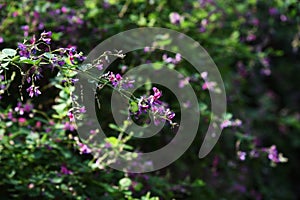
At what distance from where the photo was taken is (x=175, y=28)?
279 cm

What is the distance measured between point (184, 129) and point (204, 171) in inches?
16.3

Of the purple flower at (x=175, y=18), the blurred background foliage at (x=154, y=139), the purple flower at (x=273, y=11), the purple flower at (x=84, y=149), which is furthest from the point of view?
the purple flower at (x=273, y=11)

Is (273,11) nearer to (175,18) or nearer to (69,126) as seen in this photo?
(175,18)

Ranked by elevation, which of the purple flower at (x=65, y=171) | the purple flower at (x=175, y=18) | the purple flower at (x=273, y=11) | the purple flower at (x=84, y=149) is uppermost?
the purple flower at (x=273, y=11)

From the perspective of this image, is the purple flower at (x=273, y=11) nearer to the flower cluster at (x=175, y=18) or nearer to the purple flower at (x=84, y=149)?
the flower cluster at (x=175, y=18)

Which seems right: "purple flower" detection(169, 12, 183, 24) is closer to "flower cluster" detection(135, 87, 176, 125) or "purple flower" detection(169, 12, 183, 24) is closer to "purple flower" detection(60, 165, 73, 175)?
"purple flower" detection(60, 165, 73, 175)

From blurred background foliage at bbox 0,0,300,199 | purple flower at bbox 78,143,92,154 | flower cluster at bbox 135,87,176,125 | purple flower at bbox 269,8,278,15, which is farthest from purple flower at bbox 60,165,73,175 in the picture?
purple flower at bbox 269,8,278,15

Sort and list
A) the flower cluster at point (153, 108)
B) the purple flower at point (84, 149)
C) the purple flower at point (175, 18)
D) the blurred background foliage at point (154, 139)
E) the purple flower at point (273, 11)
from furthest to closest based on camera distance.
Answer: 1. the purple flower at point (273, 11)
2. the purple flower at point (175, 18)
3. the blurred background foliage at point (154, 139)
4. the purple flower at point (84, 149)
5. the flower cluster at point (153, 108)

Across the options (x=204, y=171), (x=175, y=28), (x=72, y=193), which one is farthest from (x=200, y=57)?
(x=72, y=193)

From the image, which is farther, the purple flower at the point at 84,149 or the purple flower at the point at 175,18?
the purple flower at the point at 175,18

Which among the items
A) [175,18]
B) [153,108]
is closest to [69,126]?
[153,108]

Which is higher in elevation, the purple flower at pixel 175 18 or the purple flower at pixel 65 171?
the purple flower at pixel 175 18

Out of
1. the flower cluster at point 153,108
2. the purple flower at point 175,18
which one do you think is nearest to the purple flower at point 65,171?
the flower cluster at point 153,108

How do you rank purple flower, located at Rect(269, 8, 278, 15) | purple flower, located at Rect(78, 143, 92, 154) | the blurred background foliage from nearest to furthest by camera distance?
purple flower, located at Rect(78, 143, 92, 154) → the blurred background foliage → purple flower, located at Rect(269, 8, 278, 15)
